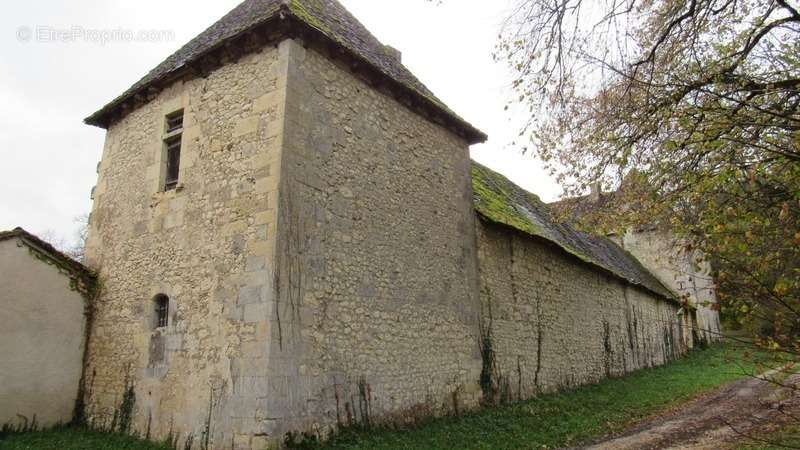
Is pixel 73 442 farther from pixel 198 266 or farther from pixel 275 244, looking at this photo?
pixel 275 244

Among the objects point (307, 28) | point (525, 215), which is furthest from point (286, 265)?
point (525, 215)

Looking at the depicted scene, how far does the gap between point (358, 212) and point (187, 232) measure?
8.84 ft

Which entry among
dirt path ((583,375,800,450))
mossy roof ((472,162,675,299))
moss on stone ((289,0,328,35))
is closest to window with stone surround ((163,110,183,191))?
moss on stone ((289,0,328,35))

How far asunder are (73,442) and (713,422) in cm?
1090

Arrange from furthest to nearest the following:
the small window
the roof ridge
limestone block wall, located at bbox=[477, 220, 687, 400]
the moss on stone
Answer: limestone block wall, located at bbox=[477, 220, 687, 400], the roof ridge, the small window, the moss on stone

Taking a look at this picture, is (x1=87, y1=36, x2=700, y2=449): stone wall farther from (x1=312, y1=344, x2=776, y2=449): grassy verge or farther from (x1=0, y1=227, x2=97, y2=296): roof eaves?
(x1=312, y1=344, x2=776, y2=449): grassy verge

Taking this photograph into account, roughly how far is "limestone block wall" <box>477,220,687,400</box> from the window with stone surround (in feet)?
20.2

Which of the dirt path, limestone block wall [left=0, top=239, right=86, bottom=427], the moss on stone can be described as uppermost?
the moss on stone

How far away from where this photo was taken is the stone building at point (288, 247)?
7141 mm

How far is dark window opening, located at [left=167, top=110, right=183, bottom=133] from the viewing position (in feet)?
30.8

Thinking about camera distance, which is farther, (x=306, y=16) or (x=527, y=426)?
(x=527, y=426)

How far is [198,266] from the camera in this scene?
8000mm

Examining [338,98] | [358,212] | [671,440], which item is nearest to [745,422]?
[671,440]

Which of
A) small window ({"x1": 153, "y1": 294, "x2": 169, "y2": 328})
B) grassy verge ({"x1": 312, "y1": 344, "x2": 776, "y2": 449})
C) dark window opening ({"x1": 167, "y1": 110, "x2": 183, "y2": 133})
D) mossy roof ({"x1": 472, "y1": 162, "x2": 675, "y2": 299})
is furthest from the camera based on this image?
mossy roof ({"x1": 472, "y1": 162, "x2": 675, "y2": 299})
